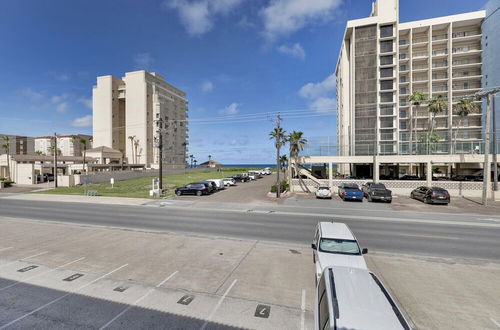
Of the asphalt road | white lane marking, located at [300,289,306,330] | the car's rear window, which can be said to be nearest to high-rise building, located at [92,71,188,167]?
the asphalt road

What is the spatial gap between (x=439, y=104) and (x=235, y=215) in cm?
4459

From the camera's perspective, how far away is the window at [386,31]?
166 ft

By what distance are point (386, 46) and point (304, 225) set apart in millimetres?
54505

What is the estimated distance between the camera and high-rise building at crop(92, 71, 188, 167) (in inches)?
3167

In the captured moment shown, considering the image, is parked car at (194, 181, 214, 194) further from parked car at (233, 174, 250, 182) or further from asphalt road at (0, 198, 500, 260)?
parked car at (233, 174, 250, 182)

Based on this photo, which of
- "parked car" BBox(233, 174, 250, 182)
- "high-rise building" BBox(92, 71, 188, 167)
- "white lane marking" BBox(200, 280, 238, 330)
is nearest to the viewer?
"white lane marking" BBox(200, 280, 238, 330)

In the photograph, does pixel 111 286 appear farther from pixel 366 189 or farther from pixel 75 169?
pixel 75 169

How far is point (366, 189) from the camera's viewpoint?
2820 cm

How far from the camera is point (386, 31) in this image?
166 feet

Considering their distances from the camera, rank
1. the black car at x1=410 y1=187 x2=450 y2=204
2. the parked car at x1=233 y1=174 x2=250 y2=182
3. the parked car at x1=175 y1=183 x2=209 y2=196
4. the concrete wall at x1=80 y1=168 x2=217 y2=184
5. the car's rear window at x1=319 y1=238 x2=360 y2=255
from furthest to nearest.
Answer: the parked car at x1=233 y1=174 x2=250 y2=182
the concrete wall at x1=80 y1=168 x2=217 y2=184
the parked car at x1=175 y1=183 x2=209 y2=196
the black car at x1=410 y1=187 x2=450 y2=204
the car's rear window at x1=319 y1=238 x2=360 y2=255

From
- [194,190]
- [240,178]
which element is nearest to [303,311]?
[194,190]

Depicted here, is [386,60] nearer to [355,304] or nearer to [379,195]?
[379,195]

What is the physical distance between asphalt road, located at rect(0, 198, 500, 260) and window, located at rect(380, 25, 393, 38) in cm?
4855

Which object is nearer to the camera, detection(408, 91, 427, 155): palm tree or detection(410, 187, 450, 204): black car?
detection(410, 187, 450, 204): black car
